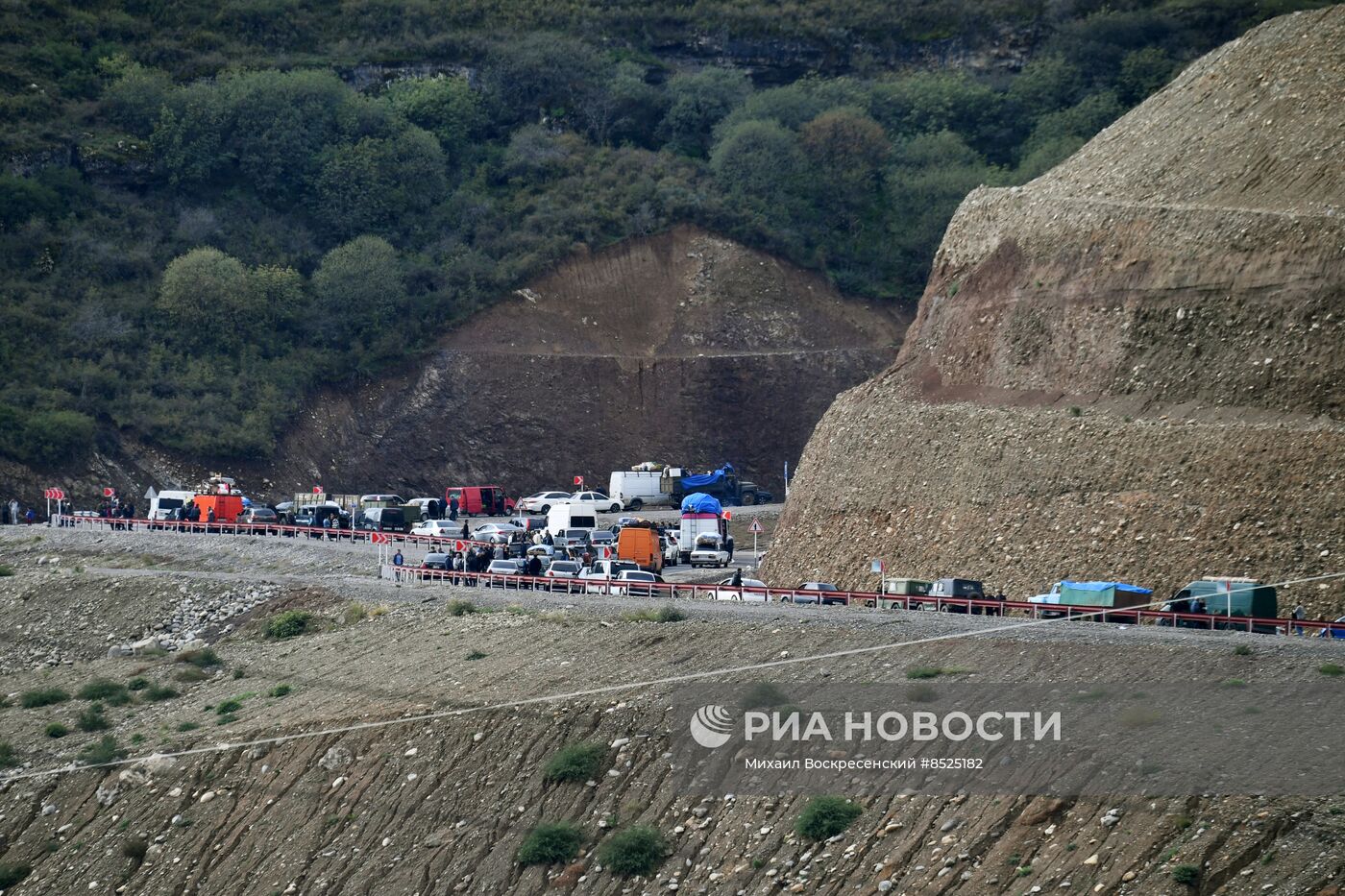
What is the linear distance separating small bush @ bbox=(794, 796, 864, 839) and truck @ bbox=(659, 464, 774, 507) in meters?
43.2

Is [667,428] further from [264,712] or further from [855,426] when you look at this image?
[264,712]

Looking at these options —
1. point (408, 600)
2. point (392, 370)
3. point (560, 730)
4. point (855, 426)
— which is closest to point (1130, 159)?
point (855, 426)

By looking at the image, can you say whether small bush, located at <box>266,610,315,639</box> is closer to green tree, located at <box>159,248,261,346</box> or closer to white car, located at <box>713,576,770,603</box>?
Answer: white car, located at <box>713,576,770,603</box>

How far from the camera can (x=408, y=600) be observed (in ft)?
145

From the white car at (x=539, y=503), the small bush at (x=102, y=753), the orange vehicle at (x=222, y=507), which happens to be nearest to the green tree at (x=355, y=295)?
the white car at (x=539, y=503)

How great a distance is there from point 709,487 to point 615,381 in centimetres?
1218

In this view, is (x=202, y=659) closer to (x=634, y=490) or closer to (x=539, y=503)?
(x=539, y=503)

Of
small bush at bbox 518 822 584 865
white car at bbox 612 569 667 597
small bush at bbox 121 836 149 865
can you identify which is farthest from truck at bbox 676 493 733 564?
small bush at bbox 518 822 584 865

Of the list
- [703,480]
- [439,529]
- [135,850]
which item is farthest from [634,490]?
[135,850]

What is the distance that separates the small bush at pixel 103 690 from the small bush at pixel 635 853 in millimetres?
17068

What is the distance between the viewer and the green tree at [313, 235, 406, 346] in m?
82.8

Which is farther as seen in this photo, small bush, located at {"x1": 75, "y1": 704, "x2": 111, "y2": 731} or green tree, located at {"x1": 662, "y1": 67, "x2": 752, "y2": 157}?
green tree, located at {"x1": 662, "y1": 67, "x2": 752, "y2": 157}

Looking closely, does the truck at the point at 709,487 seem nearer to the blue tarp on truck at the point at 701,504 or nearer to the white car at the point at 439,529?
the blue tarp on truck at the point at 701,504

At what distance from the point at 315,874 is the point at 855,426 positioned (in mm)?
24237
